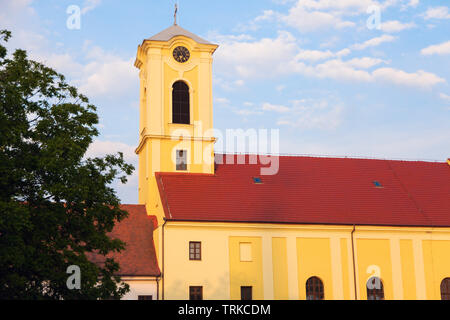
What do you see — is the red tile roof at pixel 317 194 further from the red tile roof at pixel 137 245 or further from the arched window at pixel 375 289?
the arched window at pixel 375 289

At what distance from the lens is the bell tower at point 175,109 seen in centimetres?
4306

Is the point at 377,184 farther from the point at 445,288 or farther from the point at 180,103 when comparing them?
the point at 180,103

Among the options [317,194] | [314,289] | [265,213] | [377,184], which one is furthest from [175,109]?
[314,289]

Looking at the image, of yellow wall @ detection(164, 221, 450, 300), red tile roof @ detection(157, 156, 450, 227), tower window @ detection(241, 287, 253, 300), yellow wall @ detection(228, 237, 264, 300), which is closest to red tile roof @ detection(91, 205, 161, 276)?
yellow wall @ detection(164, 221, 450, 300)

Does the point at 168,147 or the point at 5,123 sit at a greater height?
the point at 168,147

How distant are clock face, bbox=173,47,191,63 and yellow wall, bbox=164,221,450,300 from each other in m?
12.7

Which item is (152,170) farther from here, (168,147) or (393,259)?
(393,259)

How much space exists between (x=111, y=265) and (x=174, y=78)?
2068 centimetres

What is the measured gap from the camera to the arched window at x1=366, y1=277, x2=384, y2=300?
132 ft

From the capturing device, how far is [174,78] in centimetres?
4469

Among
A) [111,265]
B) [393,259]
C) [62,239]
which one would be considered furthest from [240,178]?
[62,239]

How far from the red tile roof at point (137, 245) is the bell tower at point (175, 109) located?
40.5 inches

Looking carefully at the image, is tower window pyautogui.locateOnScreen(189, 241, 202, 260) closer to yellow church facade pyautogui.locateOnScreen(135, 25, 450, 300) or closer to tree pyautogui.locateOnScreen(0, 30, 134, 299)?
yellow church facade pyautogui.locateOnScreen(135, 25, 450, 300)
